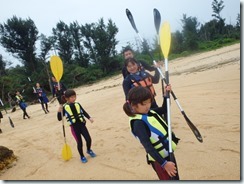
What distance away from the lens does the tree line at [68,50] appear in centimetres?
2743

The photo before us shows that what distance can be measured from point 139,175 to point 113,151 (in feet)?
3.78

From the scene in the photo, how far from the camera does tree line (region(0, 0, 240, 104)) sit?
2743cm

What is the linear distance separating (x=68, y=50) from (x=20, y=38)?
608cm

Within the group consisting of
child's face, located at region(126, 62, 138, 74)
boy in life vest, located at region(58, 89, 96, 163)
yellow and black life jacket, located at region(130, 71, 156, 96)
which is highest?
child's face, located at region(126, 62, 138, 74)

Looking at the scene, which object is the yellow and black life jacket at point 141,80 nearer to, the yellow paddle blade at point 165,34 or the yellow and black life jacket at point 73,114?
the yellow paddle blade at point 165,34

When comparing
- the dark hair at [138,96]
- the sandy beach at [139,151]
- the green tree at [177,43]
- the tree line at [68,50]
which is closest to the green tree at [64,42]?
the tree line at [68,50]

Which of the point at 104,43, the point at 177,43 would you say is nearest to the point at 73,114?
the point at 104,43

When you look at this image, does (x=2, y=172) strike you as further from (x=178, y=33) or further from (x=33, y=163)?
(x=178, y=33)

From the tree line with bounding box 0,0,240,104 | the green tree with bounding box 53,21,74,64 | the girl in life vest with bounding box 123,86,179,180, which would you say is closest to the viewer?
the girl in life vest with bounding box 123,86,179,180

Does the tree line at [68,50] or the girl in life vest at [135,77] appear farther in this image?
the tree line at [68,50]

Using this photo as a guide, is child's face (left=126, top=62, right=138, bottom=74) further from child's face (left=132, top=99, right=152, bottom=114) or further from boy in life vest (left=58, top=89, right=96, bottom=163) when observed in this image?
child's face (left=132, top=99, right=152, bottom=114)

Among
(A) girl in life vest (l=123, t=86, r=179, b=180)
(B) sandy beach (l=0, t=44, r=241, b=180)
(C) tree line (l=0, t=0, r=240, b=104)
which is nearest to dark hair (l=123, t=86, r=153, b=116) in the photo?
(A) girl in life vest (l=123, t=86, r=179, b=180)

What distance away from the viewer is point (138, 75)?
3.64 metres

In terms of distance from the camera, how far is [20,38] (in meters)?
28.6
